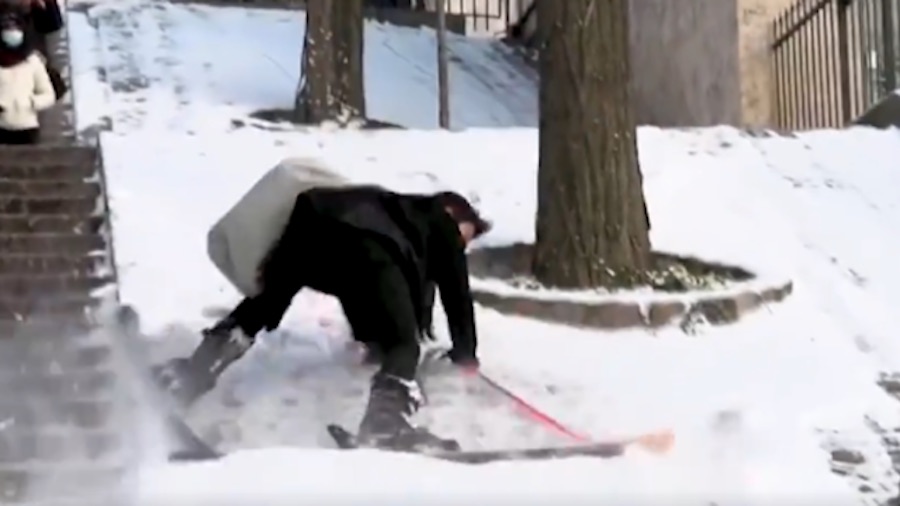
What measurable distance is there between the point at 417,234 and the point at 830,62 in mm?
8109

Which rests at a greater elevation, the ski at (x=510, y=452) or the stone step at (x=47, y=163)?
the stone step at (x=47, y=163)

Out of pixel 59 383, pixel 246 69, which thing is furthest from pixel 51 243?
pixel 246 69

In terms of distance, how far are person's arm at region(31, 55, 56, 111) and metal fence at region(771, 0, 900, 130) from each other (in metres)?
6.20

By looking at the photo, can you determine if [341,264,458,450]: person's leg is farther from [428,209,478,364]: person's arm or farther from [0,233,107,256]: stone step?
[0,233,107,256]: stone step

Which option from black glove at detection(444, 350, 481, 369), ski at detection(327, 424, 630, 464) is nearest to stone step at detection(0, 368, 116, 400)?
ski at detection(327, 424, 630, 464)

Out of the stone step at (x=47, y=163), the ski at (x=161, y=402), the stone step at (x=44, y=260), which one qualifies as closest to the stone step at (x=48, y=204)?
the stone step at (x=44, y=260)

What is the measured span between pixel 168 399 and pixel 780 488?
2117mm

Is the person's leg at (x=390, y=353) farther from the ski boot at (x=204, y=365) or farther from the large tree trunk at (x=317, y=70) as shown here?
the large tree trunk at (x=317, y=70)

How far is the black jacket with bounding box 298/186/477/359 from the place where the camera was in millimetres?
5309

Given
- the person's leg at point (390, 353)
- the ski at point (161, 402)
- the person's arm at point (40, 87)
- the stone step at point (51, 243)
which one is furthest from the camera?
the person's arm at point (40, 87)

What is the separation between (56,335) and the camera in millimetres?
6262

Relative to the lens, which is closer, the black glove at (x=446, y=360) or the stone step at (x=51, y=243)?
the black glove at (x=446, y=360)

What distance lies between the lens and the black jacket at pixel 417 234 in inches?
209

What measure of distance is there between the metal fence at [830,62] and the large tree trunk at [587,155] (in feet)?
18.4
